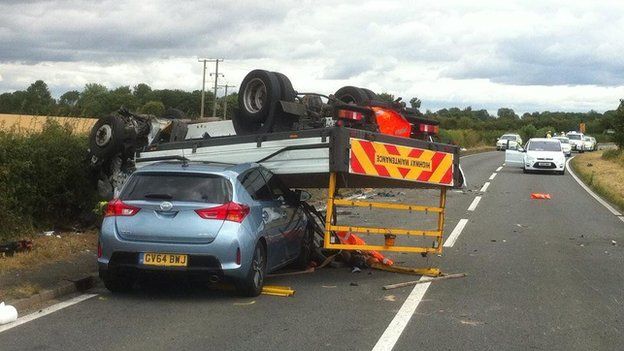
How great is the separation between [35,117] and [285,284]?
5.80 meters

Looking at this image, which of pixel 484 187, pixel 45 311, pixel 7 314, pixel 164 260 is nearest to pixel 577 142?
pixel 484 187

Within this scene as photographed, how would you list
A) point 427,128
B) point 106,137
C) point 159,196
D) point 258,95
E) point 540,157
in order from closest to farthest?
point 159,196, point 427,128, point 258,95, point 106,137, point 540,157

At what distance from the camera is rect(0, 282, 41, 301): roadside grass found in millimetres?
7520

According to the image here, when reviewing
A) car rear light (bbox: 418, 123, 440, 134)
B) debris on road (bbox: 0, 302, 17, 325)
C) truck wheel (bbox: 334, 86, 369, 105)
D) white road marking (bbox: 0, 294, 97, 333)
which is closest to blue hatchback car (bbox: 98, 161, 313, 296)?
white road marking (bbox: 0, 294, 97, 333)

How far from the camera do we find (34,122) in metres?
11.9

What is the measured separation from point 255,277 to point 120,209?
1610 mm

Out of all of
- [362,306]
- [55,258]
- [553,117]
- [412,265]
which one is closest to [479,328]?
[362,306]

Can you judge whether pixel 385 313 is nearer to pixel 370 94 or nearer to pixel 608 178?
pixel 370 94

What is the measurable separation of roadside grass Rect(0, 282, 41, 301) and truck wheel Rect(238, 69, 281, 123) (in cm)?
355

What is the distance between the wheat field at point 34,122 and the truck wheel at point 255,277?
16.5 ft

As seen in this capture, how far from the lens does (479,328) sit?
679cm

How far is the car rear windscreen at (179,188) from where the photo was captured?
306 inches

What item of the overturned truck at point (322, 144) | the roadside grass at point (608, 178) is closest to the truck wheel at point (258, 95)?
the overturned truck at point (322, 144)

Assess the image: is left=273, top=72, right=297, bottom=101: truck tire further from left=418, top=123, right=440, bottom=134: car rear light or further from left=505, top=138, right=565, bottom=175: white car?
left=505, top=138, right=565, bottom=175: white car
